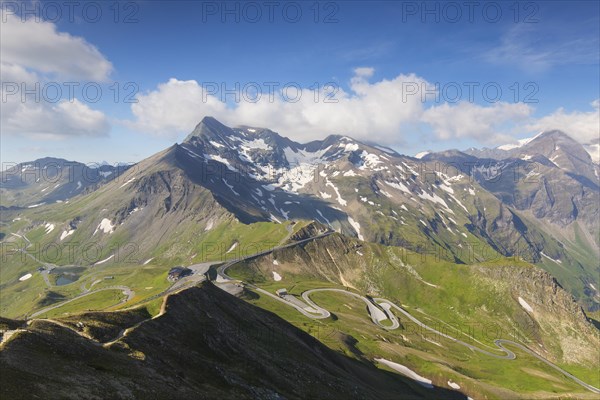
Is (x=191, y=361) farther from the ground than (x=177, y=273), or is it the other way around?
(x=191, y=361)

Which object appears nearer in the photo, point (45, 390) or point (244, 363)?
point (45, 390)

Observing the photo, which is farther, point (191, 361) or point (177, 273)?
point (177, 273)

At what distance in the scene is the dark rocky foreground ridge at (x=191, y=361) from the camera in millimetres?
34516

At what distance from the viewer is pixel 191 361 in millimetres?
54125

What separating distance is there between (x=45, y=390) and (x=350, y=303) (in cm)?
17621

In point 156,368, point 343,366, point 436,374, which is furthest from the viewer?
point 436,374

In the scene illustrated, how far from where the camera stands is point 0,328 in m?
41.7

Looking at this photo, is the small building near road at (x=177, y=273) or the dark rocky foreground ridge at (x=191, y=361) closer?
the dark rocky foreground ridge at (x=191, y=361)

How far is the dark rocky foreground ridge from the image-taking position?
34.5 metres

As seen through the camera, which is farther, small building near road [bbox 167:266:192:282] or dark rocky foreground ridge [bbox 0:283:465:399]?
small building near road [bbox 167:266:192:282]

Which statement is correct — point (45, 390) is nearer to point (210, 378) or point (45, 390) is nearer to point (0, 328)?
point (0, 328)

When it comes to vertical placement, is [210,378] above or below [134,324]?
below

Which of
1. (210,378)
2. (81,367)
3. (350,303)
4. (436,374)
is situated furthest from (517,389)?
(81,367)

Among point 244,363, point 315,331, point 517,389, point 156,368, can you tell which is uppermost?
point 156,368
